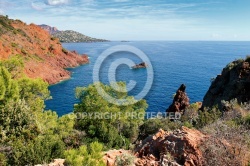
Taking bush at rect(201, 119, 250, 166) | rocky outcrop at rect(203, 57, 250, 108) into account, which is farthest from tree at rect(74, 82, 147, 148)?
bush at rect(201, 119, 250, 166)

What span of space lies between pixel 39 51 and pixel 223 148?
96913 mm

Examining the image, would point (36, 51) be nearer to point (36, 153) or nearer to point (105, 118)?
point (105, 118)

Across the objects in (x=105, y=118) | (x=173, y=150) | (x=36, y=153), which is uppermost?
(x=173, y=150)

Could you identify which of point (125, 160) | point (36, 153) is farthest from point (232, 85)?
point (36, 153)

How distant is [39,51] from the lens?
99438mm

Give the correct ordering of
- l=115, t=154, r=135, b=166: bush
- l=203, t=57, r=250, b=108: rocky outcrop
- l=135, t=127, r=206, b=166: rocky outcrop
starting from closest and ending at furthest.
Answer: l=115, t=154, r=135, b=166: bush, l=135, t=127, r=206, b=166: rocky outcrop, l=203, t=57, r=250, b=108: rocky outcrop

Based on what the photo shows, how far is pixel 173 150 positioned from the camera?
11836 millimetres

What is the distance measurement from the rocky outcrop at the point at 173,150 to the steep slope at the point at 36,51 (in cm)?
6291

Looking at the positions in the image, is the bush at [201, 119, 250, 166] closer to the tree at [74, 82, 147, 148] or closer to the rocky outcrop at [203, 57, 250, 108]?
the tree at [74, 82, 147, 148]

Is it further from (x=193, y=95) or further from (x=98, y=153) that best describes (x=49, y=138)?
(x=193, y=95)

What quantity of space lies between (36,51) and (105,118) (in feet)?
263

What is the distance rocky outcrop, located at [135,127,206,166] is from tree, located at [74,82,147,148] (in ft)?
34.1

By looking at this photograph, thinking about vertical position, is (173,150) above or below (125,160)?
above

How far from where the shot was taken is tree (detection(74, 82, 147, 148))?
23602 millimetres
